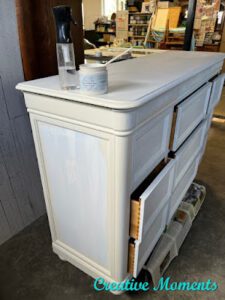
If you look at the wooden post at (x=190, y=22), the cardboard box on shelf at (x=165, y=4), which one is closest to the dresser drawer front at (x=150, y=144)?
the wooden post at (x=190, y=22)

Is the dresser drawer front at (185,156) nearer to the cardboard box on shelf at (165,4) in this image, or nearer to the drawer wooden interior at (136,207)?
the drawer wooden interior at (136,207)

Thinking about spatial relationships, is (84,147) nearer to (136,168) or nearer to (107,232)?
(136,168)

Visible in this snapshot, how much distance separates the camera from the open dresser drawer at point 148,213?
823 mm

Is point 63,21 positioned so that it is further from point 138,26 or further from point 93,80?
point 138,26

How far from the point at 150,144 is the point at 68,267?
809 millimetres

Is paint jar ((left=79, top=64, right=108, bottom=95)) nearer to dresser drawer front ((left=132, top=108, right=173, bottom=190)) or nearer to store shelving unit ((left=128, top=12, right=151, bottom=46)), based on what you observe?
dresser drawer front ((left=132, top=108, right=173, bottom=190))

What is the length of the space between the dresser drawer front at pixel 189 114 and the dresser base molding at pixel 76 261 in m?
0.66

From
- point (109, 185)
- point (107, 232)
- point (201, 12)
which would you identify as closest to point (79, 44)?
point (109, 185)

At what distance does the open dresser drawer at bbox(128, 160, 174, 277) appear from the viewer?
0.82 meters

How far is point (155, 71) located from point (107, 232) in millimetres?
715

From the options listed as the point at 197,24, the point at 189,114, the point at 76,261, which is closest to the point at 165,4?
the point at 197,24

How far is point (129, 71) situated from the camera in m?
1.04

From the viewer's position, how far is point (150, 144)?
2.80ft

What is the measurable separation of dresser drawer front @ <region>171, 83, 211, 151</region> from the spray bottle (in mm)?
474
